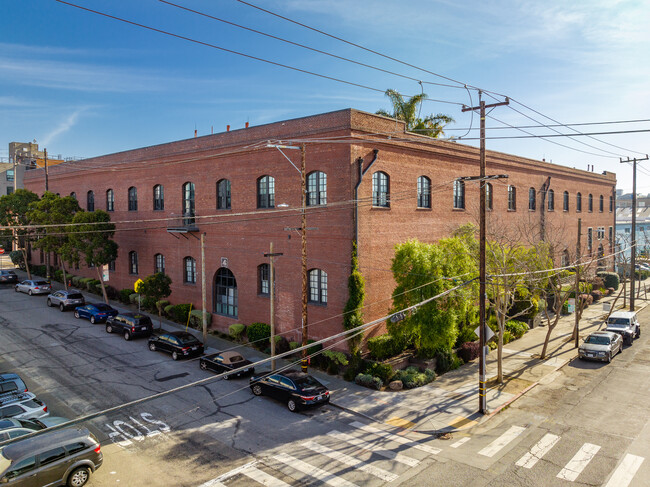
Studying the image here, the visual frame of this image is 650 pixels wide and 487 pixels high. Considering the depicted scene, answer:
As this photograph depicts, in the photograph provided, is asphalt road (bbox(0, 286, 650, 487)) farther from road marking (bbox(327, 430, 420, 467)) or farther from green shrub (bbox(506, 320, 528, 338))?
green shrub (bbox(506, 320, 528, 338))

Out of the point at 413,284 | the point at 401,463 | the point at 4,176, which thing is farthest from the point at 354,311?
the point at 4,176

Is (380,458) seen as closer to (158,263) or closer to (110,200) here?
(158,263)

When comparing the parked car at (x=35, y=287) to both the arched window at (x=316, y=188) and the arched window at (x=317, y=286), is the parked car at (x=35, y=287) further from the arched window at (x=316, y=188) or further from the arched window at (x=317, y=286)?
the arched window at (x=316, y=188)

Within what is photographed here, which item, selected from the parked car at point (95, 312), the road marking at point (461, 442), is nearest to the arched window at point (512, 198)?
the road marking at point (461, 442)

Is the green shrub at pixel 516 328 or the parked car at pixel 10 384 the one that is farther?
the green shrub at pixel 516 328

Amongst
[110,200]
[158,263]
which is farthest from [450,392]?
[110,200]

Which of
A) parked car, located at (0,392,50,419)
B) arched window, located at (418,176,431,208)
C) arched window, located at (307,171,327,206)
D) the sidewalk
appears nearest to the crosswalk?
the sidewalk
